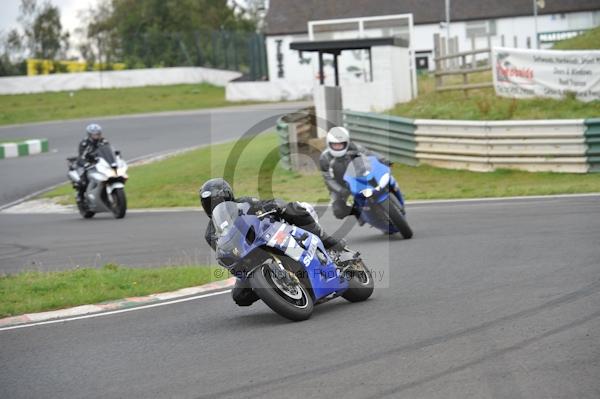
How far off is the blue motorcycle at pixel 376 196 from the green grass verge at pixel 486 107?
385 inches

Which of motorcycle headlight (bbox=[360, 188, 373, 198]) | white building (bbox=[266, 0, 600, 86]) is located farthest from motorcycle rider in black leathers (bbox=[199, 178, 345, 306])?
white building (bbox=[266, 0, 600, 86])

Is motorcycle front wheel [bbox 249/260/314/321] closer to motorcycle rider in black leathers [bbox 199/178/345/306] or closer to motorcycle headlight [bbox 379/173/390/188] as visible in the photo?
motorcycle rider in black leathers [bbox 199/178/345/306]

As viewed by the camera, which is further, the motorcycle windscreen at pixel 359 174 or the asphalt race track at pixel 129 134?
the asphalt race track at pixel 129 134

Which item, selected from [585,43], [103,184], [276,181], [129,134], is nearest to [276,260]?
[103,184]

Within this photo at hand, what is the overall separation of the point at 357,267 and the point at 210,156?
19481 millimetres

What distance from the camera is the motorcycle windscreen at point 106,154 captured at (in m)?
19.5

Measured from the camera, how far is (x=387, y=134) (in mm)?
23109

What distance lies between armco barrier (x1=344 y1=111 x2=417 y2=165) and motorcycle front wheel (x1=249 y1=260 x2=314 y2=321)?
14307 mm

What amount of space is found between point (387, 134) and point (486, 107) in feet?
8.28

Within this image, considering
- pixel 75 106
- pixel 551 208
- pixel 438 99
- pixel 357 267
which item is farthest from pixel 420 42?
pixel 357 267

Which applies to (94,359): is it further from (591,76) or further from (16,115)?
(16,115)

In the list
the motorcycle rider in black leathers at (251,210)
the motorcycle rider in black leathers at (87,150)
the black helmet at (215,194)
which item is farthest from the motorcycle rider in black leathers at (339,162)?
the motorcycle rider in black leathers at (87,150)

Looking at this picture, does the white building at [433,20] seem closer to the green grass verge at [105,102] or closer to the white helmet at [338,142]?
the green grass verge at [105,102]

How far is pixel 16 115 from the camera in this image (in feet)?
152
